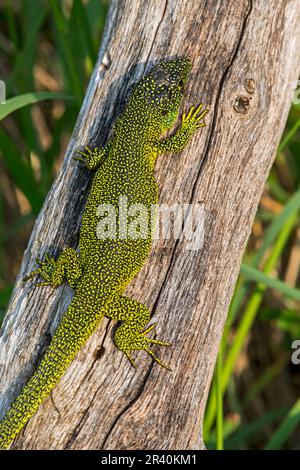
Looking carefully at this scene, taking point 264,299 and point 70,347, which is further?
point 264,299

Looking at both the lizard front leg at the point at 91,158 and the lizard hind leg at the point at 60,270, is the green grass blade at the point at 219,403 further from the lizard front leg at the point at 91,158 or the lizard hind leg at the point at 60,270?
the lizard front leg at the point at 91,158

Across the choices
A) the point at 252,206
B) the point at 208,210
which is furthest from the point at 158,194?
the point at 252,206

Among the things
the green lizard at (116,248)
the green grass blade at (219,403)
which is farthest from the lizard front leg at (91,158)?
the green grass blade at (219,403)

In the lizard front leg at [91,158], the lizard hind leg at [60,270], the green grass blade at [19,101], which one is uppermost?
the green grass blade at [19,101]

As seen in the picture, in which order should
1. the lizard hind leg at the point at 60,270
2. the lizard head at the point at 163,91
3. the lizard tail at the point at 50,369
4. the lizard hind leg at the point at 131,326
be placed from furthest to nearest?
the lizard head at the point at 163,91, the lizard hind leg at the point at 60,270, the lizard hind leg at the point at 131,326, the lizard tail at the point at 50,369

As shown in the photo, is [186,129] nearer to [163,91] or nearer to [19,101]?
[163,91]

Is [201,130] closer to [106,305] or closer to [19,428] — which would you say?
[106,305]
